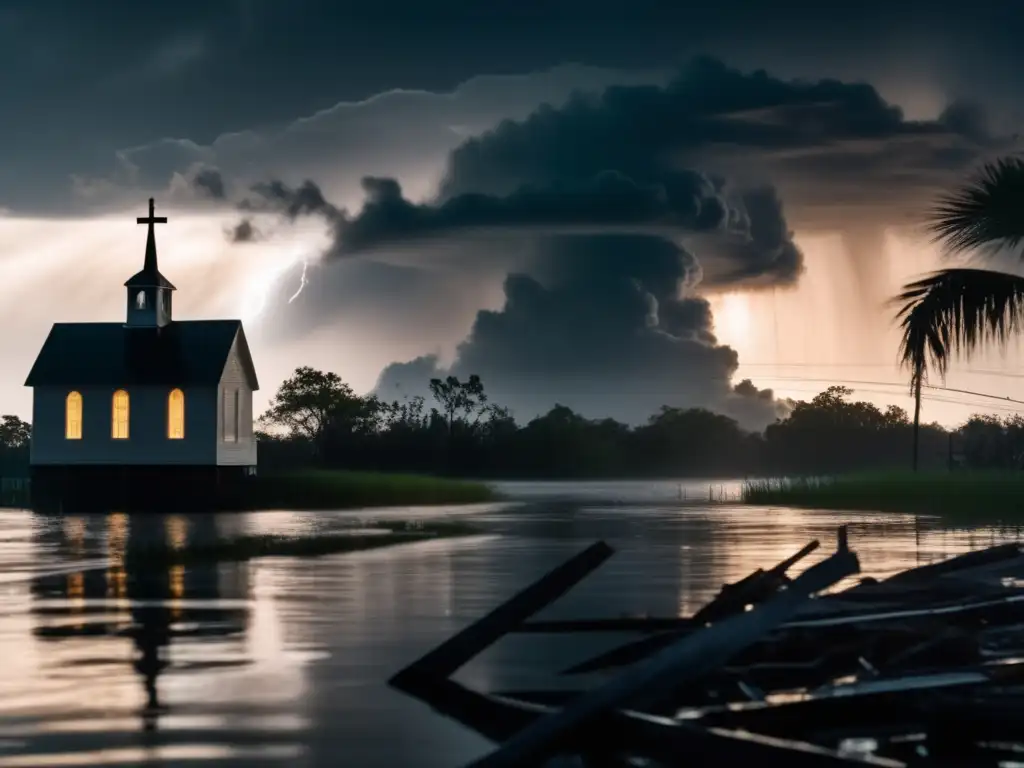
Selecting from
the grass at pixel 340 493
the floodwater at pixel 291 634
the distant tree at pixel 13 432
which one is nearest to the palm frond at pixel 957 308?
the floodwater at pixel 291 634

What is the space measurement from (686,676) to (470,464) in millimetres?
137746

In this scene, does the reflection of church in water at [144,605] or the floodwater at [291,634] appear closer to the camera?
the floodwater at [291,634]

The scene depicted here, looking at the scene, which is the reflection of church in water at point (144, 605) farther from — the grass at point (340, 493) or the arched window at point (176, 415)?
the grass at point (340, 493)

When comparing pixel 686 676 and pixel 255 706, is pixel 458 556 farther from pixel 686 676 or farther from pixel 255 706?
pixel 686 676

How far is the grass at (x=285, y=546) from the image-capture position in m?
32.5

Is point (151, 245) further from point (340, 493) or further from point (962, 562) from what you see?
point (962, 562)

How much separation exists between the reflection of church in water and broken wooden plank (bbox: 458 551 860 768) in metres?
4.40

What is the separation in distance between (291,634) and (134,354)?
207ft

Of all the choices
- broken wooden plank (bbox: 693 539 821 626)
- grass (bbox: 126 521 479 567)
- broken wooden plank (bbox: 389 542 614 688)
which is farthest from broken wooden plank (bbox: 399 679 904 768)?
grass (bbox: 126 521 479 567)

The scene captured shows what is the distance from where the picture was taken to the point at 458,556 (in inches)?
1300

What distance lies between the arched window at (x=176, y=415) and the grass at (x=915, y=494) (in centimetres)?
2496

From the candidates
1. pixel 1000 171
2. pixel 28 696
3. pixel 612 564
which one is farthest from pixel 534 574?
pixel 28 696

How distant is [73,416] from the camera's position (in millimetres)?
77000

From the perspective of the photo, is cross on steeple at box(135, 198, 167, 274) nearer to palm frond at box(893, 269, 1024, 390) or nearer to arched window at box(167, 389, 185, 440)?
arched window at box(167, 389, 185, 440)
